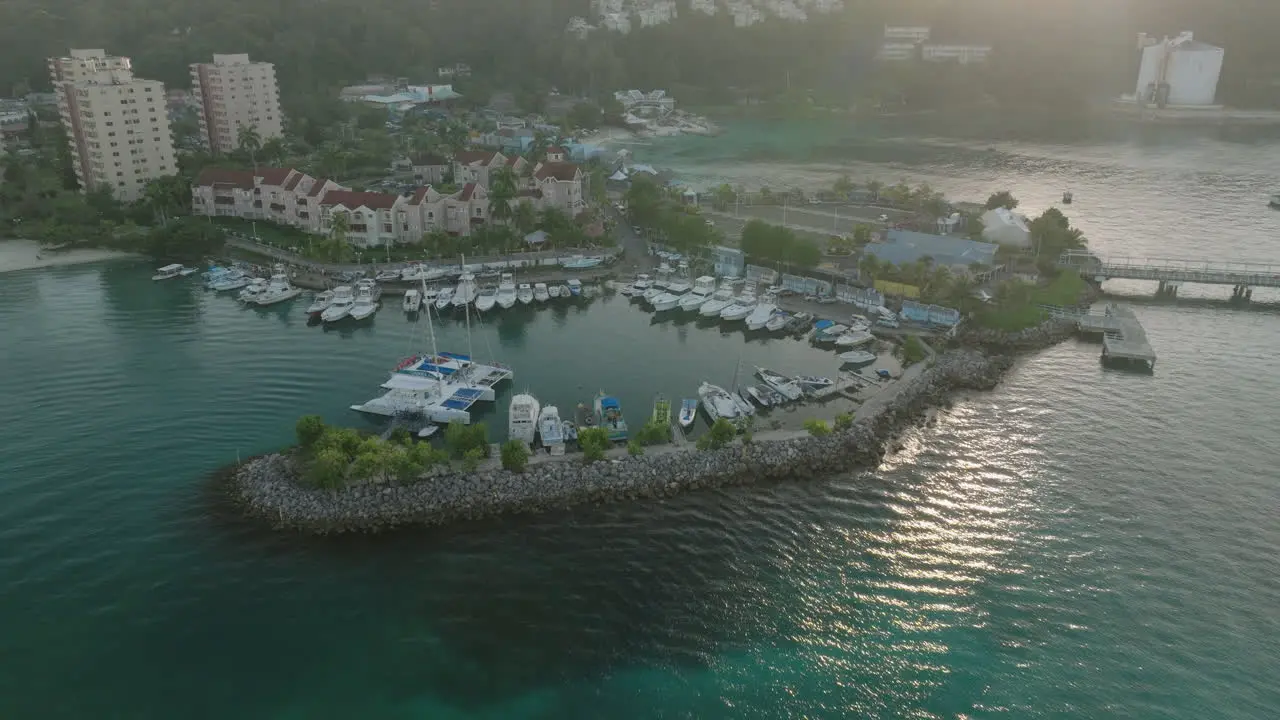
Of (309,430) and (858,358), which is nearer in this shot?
(309,430)

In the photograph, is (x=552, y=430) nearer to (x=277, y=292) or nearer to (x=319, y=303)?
(x=319, y=303)

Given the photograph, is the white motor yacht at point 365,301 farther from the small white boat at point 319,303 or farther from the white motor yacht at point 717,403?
the white motor yacht at point 717,403

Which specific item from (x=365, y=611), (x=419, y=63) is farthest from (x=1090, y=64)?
(x=365, y=611)

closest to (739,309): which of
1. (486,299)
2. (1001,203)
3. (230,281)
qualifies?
(486,299)

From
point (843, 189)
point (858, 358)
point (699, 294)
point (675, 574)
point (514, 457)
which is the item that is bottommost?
point (675, 574)

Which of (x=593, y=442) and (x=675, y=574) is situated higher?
(x=593, y=442)

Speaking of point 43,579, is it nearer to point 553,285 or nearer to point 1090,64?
A: point 553,285

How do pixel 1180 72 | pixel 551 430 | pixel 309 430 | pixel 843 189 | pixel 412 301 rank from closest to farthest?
pixel 309 430, pixel 551 430, pixel 412 301, pixel 843 189, pixel 1180 72
